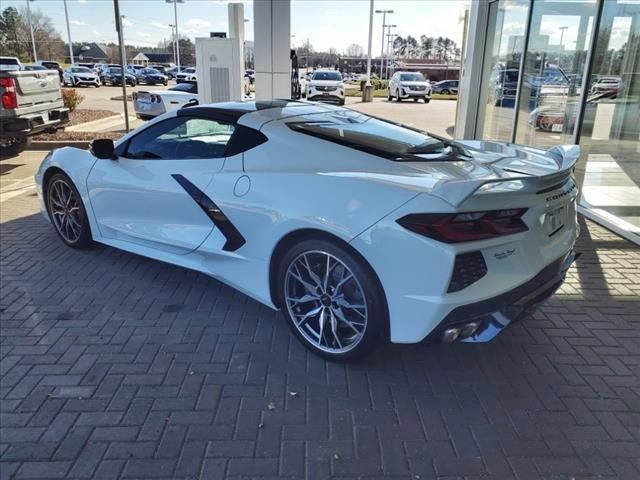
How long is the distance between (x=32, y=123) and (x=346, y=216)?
8242mm

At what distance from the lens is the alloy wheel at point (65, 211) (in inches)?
190

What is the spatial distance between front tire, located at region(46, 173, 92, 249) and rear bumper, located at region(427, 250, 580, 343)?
3532mm

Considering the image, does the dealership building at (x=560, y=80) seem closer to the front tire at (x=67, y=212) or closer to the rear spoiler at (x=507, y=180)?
the rear spoiler at (x=507, y=180)

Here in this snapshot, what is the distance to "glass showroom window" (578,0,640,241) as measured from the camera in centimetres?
607

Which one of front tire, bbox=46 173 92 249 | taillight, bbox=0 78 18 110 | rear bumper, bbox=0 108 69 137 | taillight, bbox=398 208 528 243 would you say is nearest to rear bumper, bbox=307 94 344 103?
rear bumper, bbox=0 108 69 137

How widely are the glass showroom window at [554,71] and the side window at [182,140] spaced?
5.20 metres

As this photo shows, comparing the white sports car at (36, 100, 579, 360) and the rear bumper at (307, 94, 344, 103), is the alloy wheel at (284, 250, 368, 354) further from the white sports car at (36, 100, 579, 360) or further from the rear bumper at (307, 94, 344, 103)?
the rear bumper at (307, 94, 344, 103)

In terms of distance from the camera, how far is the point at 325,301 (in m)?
3.10

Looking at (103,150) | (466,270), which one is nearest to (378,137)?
(466,270)

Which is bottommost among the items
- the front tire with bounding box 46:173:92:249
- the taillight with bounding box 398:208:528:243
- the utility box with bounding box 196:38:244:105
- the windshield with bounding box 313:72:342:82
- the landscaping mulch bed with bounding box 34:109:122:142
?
the landscaping mulch bed with bounding box 34:109:122:142

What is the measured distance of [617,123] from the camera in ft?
21.0

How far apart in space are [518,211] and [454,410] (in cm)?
110

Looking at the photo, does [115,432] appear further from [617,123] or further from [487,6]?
[487,6]

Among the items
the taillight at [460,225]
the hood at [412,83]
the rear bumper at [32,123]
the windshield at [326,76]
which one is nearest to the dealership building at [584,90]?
the taillight at [460,225]
